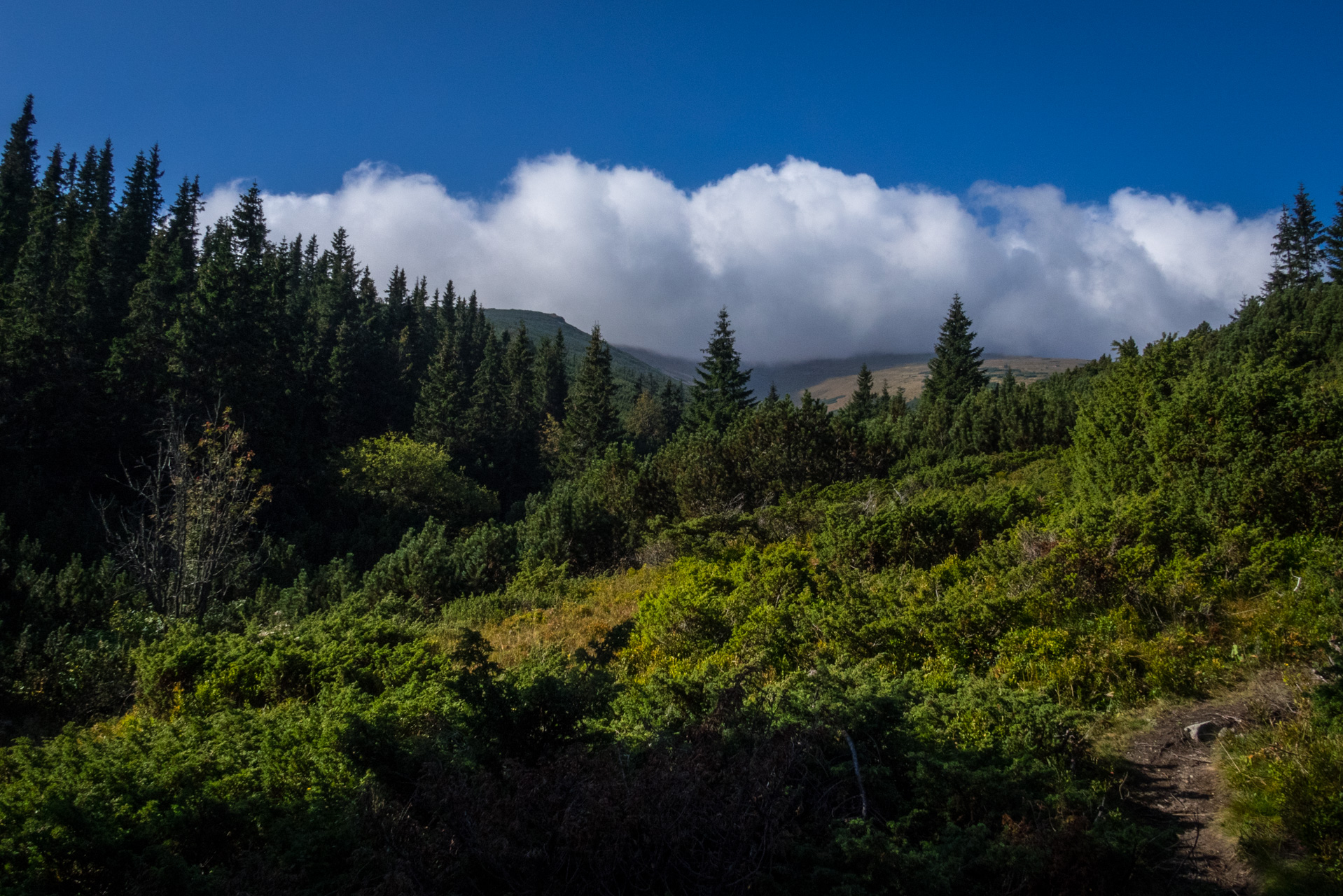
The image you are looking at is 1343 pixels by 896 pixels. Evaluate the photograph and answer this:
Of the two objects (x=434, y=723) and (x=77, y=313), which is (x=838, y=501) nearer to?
(x=434, y=723)

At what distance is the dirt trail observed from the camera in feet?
9.91

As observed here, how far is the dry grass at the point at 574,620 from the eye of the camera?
8953 millimetres

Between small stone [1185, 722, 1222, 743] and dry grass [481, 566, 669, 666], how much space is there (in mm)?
6382

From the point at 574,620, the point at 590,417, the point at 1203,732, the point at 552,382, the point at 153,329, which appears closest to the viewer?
the point at 1203,732

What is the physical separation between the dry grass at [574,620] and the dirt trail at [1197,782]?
6199mm

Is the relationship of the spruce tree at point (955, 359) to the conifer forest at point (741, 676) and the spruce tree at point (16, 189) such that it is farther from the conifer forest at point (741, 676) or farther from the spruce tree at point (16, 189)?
the spruce tree at point (16, 189)

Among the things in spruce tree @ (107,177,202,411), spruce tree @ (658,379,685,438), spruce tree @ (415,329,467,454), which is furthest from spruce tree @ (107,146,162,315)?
spruce tree @ (658,379,685,438)

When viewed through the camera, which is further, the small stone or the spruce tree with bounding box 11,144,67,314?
the spruce tree with bounding box 11,144,67,314

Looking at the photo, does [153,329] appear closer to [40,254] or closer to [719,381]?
[40,254]

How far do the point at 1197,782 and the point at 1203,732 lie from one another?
1.89 ft

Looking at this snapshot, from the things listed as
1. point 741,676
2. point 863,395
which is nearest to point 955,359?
point 863,395

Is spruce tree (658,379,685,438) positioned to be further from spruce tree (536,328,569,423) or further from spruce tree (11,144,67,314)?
spruce tree (11,144,67,314)

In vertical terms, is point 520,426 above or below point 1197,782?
above

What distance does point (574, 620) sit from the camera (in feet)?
33.2
